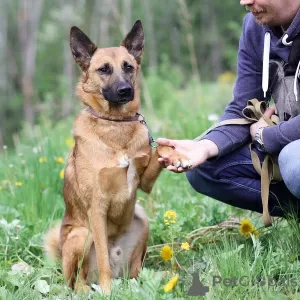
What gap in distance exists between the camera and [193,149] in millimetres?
3074

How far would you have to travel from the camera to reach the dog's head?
337 cm

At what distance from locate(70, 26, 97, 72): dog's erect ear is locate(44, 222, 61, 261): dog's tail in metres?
1.00

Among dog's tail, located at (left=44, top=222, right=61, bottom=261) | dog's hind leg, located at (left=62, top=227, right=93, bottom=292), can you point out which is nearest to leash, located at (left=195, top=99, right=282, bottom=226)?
dog's hind leg, located at (left=62, top=227, right=93, bottom=292)

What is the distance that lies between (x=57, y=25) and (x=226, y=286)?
30426mm

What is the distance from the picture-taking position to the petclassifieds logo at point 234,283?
2473mm

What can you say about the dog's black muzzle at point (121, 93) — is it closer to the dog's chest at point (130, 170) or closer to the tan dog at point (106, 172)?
the tan dog at point (106, 172)

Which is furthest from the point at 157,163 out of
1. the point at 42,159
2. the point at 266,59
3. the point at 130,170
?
the point at 42,159

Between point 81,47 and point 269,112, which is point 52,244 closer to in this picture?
point 81,47

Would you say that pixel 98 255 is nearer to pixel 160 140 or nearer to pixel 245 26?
pixel 160 140

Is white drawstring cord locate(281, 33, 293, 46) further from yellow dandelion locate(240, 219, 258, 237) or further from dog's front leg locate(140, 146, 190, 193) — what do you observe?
yellow dandelion locate(240, 219, 258, 237)

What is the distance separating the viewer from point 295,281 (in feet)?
8.68

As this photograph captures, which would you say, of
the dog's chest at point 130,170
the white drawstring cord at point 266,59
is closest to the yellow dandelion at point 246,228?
the dog's chest at point 130,170

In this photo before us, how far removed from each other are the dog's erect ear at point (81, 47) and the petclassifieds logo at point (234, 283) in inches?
61.3

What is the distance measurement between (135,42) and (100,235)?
1.25m
